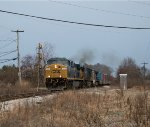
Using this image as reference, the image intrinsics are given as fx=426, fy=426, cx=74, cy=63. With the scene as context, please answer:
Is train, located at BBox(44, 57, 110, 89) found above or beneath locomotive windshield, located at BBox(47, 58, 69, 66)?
beneath

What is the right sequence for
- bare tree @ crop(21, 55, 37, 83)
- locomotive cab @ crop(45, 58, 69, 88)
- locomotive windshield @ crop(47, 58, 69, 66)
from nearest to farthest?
locomotive cab @ crop(45, 58, 69, 88)
locomotive windshield @ crop(47, 58, 69, 66)
bare tree @ crop(21, 55, 37, 83)

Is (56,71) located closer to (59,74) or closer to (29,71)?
(59,74)

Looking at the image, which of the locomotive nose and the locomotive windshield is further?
the locomotive windshield

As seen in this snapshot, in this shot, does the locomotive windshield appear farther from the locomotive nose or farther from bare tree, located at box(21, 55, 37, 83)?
bare tree, located at box(21, 55, 37, 83)

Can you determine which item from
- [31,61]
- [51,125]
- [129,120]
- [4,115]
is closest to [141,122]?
[129,120]

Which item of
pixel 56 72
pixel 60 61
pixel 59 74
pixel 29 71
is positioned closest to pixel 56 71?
pixel 56 72

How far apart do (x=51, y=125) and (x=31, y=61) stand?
9995 centimetres

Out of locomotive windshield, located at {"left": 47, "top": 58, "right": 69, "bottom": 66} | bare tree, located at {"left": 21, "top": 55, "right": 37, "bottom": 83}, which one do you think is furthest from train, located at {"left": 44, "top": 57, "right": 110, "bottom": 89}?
bare tree, located at {"left": 21, "top": 55, "right": 37, "bottom": 83}

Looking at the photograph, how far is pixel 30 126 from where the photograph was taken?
1282 cm

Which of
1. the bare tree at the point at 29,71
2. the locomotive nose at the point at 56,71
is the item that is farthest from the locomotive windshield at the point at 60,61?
the bare tree at the point at 29,71

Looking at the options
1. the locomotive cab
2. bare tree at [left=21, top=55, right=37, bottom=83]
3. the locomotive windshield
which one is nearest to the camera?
the locomotive cab

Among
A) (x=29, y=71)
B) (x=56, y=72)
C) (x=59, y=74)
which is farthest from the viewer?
(x=29, y=71)

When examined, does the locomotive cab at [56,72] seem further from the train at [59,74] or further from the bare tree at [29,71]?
the bare tree at [29,71]

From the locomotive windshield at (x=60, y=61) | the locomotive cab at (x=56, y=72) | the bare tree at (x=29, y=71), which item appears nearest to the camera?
the locomotive cab at (x=56, y=72)
